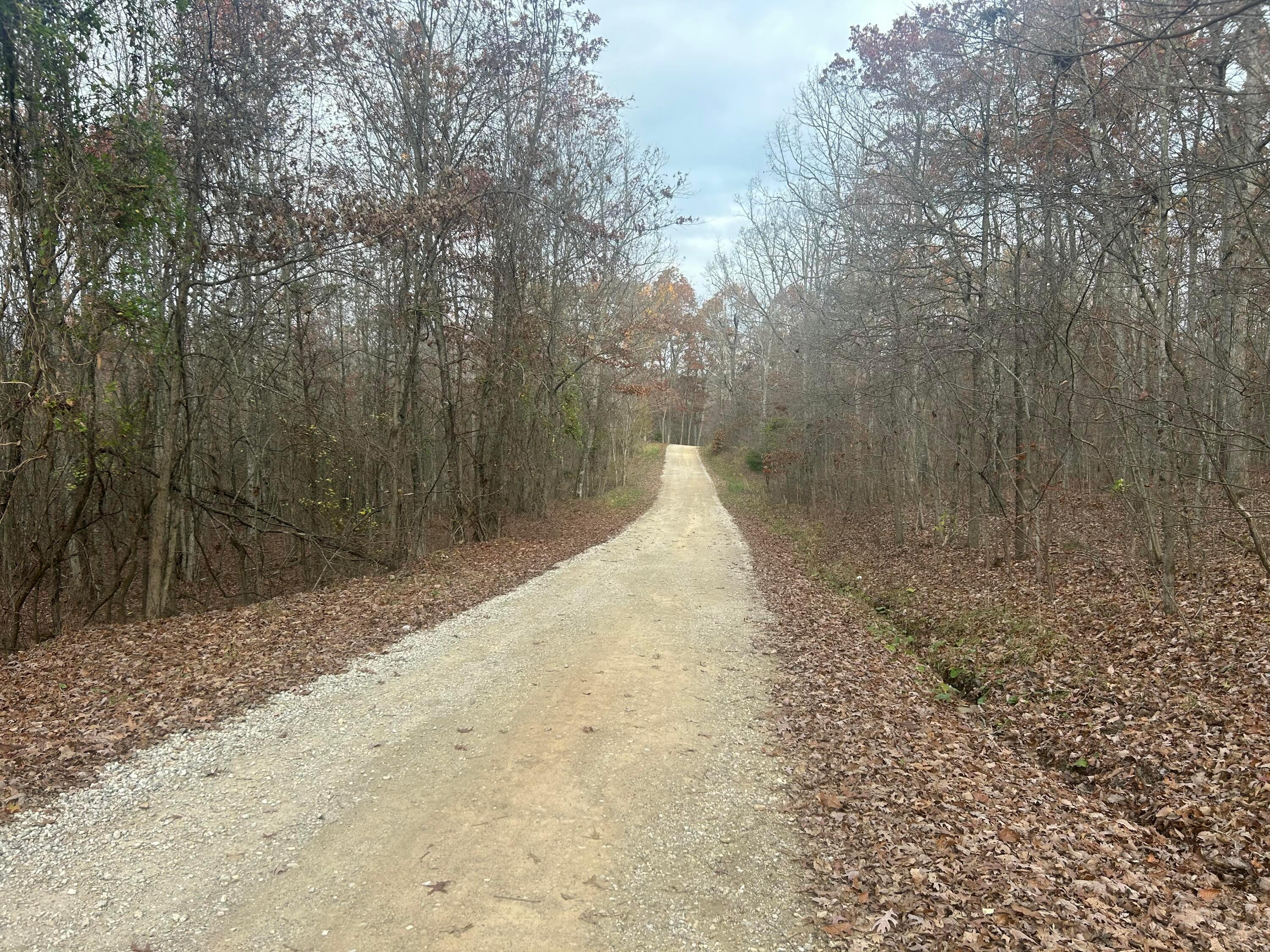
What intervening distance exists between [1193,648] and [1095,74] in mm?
6504

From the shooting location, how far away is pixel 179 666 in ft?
21.5

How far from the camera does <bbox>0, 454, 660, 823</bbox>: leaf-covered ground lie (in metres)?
4.76

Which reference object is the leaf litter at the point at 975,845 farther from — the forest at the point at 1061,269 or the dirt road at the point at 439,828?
the forest at the point at 1061,269

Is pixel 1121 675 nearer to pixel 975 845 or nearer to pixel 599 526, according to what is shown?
pixel 975 845

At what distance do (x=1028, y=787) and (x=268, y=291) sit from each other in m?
14.2

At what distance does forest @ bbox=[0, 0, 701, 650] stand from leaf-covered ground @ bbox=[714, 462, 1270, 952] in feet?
28.1

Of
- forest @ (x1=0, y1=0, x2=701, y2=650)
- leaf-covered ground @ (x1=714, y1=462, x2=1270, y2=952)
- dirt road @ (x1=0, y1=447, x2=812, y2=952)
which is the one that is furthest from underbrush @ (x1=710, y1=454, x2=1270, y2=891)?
forest @ (x1=0, y1=0, x2=701, y2=650)

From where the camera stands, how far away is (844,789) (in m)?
4.75

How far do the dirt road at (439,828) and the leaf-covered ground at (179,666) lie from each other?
0.34 metres

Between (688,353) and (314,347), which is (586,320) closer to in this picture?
(314,347)

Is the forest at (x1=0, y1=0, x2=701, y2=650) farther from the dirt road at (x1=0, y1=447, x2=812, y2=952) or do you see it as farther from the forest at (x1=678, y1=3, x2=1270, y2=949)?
the forest at (x1=678, y1=3, x2=1270, y2=949)

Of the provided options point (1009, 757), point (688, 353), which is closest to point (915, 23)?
point (1009, 757)

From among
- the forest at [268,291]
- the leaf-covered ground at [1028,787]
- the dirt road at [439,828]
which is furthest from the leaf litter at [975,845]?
the forest at [268,291]

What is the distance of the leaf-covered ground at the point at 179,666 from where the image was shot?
15.6ft
